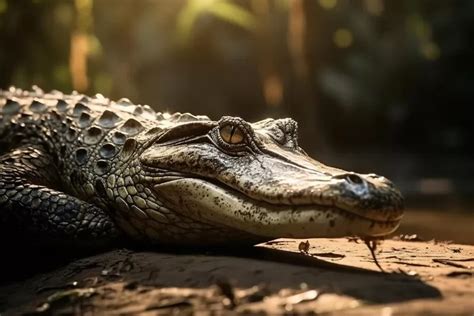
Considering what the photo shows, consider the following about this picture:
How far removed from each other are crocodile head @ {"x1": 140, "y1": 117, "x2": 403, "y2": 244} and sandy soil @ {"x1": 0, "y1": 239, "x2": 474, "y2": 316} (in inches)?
7.0

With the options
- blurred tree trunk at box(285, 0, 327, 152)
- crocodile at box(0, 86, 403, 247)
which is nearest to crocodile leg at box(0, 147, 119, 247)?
crocodile at box(0, 86, 403, 247)

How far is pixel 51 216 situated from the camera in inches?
132

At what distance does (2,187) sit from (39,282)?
0.67 meters

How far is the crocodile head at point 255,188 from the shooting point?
8.61ft

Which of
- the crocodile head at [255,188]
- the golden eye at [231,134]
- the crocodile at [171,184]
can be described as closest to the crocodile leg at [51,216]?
the crocodile at [171,184]

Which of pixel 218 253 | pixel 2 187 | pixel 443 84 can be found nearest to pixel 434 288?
pixel 218 253

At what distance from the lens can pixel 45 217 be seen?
3.36 meters

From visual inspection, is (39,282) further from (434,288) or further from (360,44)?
(360,44)

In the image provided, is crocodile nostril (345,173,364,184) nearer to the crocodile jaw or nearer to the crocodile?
the crocodile

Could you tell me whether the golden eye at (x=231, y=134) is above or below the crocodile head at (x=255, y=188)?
above

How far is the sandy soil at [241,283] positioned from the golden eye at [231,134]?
590 millimetres

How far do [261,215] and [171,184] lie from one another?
0.62 m

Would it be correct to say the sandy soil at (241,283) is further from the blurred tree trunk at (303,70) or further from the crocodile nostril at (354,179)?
the blurred tree trunk at (303,70)

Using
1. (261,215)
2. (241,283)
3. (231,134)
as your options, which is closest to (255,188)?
(261,215)
